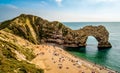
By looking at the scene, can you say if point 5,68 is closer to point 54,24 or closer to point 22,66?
point 22,66

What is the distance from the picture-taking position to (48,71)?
49.9 meters

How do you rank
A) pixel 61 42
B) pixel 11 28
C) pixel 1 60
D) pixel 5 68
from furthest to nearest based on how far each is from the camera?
1. pixel 61 42
2. pixel 11 28
3. pixel 1 60
4. pixel 5 68

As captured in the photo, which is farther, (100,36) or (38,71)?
(100,36)

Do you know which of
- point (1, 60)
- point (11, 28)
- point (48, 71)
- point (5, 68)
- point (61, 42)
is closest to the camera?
point (5, 68)

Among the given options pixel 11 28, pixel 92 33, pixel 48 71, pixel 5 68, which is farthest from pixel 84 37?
pixel 5 68

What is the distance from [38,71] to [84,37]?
8376cm

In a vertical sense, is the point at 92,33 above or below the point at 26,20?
below

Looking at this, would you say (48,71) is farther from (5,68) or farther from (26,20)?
(26,20)

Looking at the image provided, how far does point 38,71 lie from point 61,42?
78158 millimetres

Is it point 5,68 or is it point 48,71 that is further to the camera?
point 48,71

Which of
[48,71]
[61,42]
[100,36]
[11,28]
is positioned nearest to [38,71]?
[48,71]

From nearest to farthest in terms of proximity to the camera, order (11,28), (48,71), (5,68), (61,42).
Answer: (5,68) < (48,71) < (11,28) < (61,42)

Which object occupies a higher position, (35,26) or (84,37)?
(35,26)

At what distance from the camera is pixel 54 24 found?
125 meters
